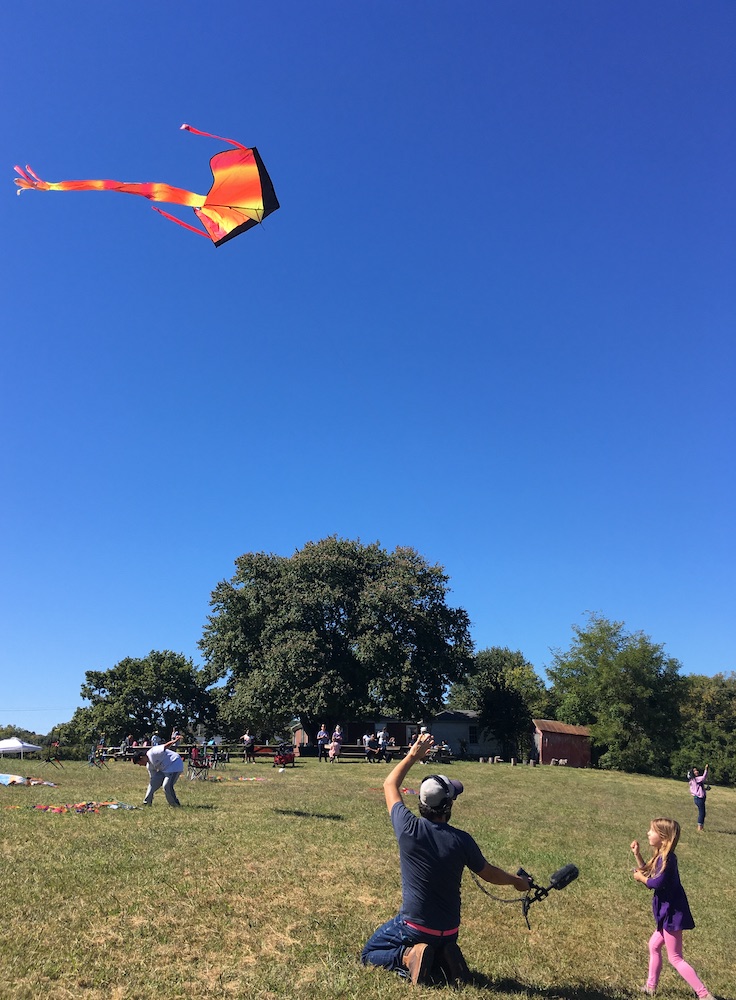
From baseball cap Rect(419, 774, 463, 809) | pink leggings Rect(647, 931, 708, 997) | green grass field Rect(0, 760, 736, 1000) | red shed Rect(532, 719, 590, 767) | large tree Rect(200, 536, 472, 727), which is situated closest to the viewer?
baseball cap Rect(419, 774, 463, 809)

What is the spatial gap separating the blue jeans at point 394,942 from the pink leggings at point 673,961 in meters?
2.79

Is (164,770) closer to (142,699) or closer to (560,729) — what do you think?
(560,729)

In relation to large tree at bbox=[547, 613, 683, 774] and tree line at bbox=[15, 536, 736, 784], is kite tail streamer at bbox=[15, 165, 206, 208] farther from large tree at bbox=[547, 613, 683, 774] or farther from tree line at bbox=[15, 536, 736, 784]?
large tree at bbox=[547, 613, 683, 774]

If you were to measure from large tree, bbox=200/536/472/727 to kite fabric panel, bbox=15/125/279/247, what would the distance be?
40790 mm

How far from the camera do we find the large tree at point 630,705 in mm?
53875

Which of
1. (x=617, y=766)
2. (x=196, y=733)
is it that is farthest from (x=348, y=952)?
(x=196, y=733)

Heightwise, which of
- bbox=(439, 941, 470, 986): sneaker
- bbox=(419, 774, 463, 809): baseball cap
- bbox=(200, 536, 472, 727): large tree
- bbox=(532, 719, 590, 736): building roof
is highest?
bbox=(200, 536, 472, 727): large tree

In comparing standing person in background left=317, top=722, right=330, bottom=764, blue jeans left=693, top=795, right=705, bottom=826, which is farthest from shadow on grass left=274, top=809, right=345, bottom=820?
standing person in background left=317, top=722, right=330, bottom=764

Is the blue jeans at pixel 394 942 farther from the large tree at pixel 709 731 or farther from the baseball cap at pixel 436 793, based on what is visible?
the large tree at pixel 709 731

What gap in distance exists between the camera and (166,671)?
Answer: 72375mm

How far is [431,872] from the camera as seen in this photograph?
5391 mm

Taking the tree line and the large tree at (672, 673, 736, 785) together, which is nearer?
the tree line

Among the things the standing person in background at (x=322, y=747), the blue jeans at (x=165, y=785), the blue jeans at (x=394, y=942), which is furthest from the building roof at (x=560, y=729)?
the blue jeans at (x=394, y=942)

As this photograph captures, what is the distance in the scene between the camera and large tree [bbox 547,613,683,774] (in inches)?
2121
